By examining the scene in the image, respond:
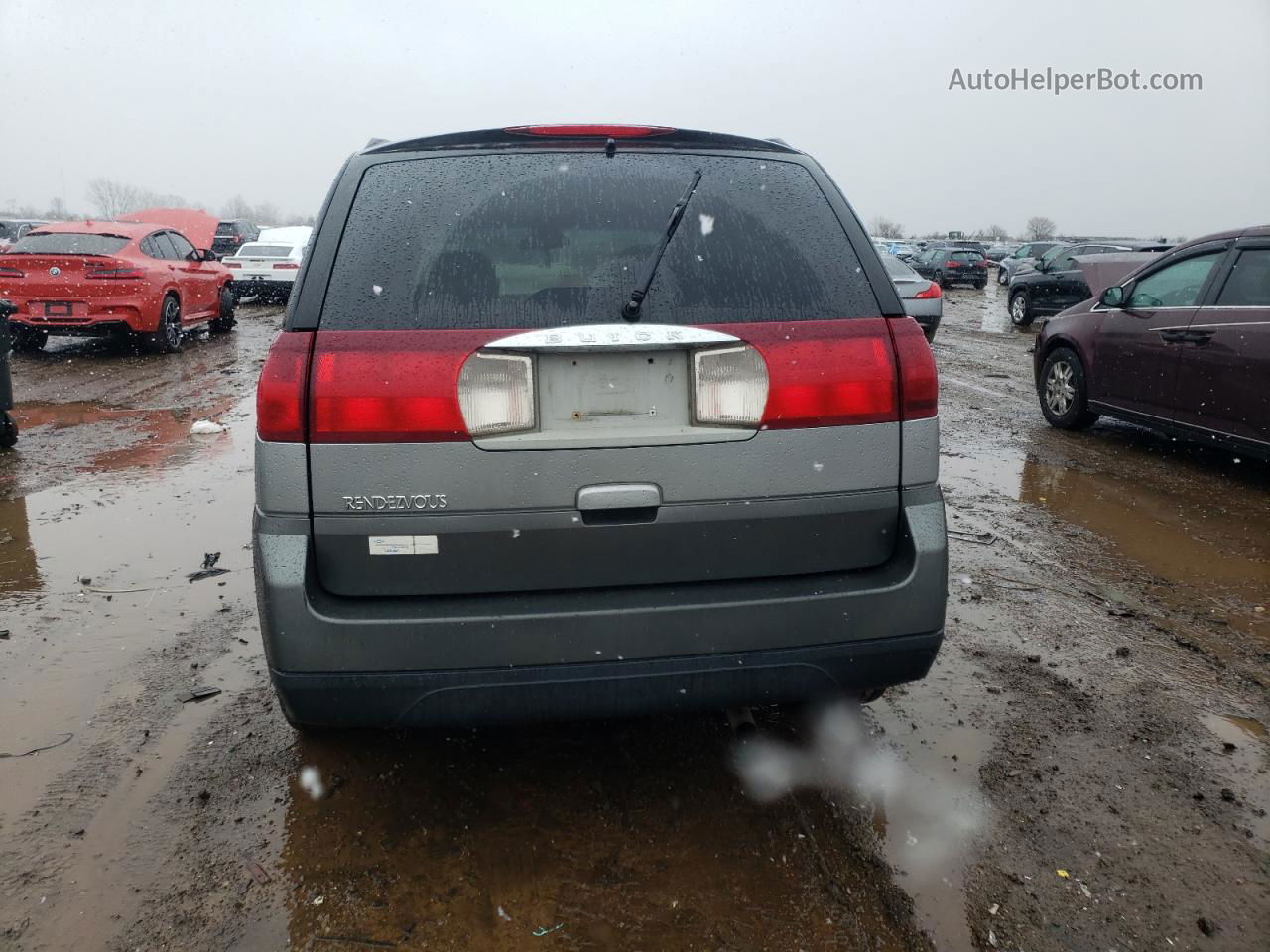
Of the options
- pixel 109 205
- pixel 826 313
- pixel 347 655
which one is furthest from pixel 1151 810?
pixel 109 205

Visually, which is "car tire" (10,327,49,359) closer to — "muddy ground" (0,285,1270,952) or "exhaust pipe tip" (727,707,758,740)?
"muddy ground" (0,285,1270,952)

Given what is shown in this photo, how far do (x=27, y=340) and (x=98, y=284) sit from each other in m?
1.89

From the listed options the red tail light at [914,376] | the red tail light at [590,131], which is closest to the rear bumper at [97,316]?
the red tail light at [590,131]

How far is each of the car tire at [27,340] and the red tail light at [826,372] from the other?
1251 centimetres

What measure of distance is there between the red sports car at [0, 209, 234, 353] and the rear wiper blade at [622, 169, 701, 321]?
36.0 feet

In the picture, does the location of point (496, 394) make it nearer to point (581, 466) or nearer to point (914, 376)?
point (581, 466)

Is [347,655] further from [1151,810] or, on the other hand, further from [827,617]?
[1151,810]

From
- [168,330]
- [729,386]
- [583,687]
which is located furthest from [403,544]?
[168,330]

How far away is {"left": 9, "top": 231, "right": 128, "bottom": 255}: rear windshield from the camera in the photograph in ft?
37.0

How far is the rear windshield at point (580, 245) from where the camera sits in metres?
2.15

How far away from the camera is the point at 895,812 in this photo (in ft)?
8.44

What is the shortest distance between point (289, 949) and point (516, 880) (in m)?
0.54


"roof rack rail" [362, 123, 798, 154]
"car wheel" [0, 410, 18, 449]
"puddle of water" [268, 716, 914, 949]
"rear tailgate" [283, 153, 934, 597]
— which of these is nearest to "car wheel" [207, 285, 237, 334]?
"car wheel" [0, 410, 18, 449]

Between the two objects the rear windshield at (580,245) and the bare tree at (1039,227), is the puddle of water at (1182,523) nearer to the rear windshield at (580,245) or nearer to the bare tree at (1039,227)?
the rear windshield at (580,245)
